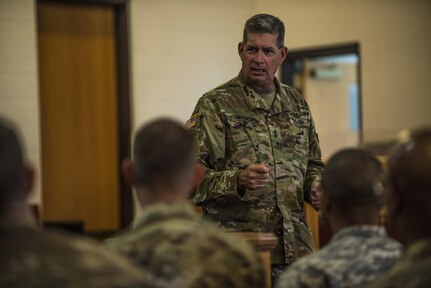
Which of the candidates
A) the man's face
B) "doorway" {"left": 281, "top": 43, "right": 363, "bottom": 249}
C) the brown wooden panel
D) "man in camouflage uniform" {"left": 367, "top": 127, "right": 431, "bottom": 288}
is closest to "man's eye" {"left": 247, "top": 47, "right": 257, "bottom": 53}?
the man's face

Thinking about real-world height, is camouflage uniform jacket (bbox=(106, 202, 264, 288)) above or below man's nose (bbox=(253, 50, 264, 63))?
below

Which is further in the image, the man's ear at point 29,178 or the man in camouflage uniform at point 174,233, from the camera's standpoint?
→ the man in camouflage uniform at point 174,233

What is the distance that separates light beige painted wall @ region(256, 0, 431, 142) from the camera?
310 inches

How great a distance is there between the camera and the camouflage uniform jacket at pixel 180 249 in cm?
216

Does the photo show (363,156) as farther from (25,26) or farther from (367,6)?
(367,6)

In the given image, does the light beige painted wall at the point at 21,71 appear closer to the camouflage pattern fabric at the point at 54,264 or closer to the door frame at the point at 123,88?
the door frame at the point at 123,88

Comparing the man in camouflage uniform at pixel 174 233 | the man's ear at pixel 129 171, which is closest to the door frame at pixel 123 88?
the man's ear at pixel 129 171

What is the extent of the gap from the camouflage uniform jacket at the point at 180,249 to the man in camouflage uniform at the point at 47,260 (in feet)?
1.24

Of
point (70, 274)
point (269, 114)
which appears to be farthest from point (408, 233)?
point (269, 114)

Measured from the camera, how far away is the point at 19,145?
1.86m

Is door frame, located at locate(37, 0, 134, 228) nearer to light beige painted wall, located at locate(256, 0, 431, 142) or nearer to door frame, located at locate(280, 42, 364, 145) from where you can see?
door frame, located at locate(280, 42, 364, 145)

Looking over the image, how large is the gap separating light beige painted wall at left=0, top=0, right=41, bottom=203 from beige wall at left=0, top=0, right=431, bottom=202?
0.86 m

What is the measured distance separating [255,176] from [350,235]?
128 centimetres

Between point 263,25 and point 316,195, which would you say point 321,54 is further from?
point 316,195
